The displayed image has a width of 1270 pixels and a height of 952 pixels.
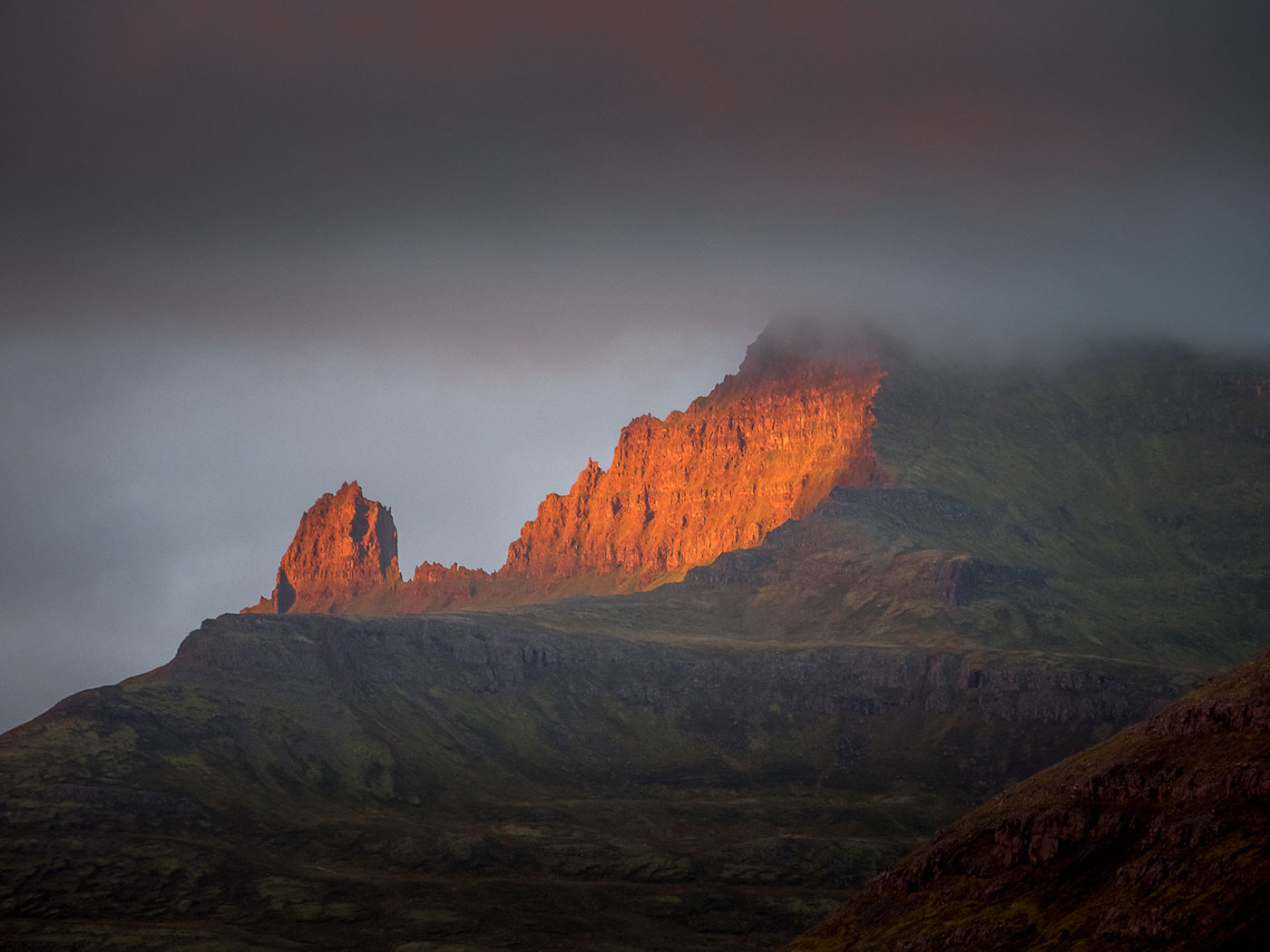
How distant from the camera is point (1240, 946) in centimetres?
19462
